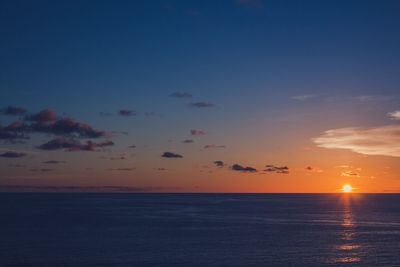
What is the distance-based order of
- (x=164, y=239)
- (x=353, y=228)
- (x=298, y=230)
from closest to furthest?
(x=164, y=239) → (x=298, y=230) → (x=353, y=228)

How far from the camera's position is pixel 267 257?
6606cm

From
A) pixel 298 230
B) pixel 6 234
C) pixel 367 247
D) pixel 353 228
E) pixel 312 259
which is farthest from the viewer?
pixel 353 228

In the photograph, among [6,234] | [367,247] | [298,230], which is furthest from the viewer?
[298,230]

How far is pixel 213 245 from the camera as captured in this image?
76812mm

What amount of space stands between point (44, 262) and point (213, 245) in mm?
27438

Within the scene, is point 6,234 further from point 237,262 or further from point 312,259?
point 312,259

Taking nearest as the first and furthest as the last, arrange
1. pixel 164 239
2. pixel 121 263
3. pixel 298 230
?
pixel 121 263 → pixel 164 239 → pixel 298 230

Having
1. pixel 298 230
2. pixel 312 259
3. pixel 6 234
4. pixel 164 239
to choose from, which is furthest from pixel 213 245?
pixel 6 234

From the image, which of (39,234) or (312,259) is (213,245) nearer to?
(312,259)

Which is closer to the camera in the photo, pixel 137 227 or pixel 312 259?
pixel 312 259

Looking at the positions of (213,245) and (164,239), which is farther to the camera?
(164,239)

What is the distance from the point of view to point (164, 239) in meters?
84.1

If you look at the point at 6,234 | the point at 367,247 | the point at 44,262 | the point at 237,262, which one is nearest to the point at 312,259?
the point at 237,262

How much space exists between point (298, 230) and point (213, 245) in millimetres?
31667
